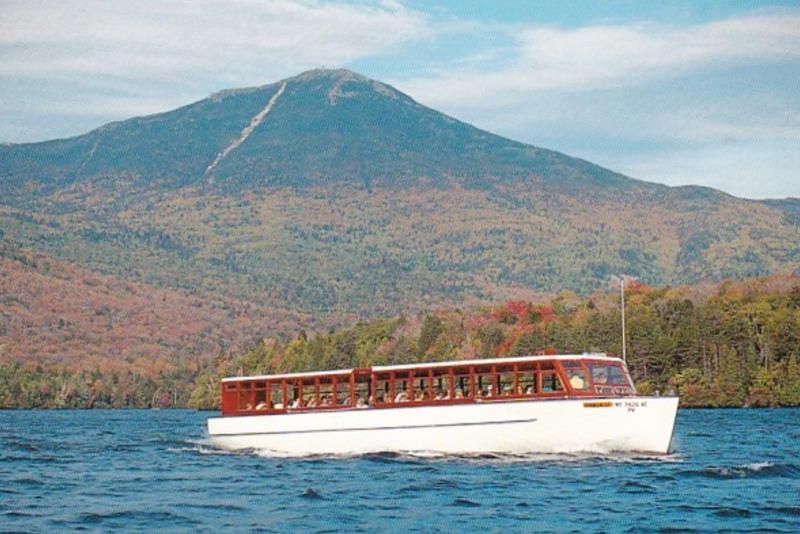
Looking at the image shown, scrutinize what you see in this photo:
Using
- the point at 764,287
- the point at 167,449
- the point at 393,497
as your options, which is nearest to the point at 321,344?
the point at 764,287

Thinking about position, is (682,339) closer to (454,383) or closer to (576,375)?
(454,383)

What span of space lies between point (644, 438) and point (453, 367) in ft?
27.9

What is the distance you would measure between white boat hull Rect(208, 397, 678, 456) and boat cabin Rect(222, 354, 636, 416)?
2.42 feet

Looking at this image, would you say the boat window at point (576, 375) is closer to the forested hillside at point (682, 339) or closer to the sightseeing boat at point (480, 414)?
the sightseeing boat at point (480, 414)

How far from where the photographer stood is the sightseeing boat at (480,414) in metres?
49.1

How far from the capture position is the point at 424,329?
6949 inches

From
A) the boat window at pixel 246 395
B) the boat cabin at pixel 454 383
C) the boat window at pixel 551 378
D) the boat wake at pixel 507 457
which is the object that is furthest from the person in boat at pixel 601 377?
the boat window at pixel 246 395

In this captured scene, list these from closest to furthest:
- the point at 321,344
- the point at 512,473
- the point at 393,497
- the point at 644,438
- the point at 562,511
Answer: the point at 562,511 → the point at 393,497 → the point at 512,473 → the point at 644,438 → the point at 321,344

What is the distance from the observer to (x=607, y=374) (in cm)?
5112

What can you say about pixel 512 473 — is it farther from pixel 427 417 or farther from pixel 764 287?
pixel 764 287

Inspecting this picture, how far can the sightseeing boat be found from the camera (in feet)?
161

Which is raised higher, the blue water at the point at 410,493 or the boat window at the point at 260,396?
the boat window at the point at 260,396

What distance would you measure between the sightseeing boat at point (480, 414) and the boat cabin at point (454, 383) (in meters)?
0.05

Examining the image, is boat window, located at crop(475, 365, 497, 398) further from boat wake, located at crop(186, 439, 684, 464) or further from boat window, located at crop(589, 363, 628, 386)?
boat window, located at crop(589, 363, 628, 386)
